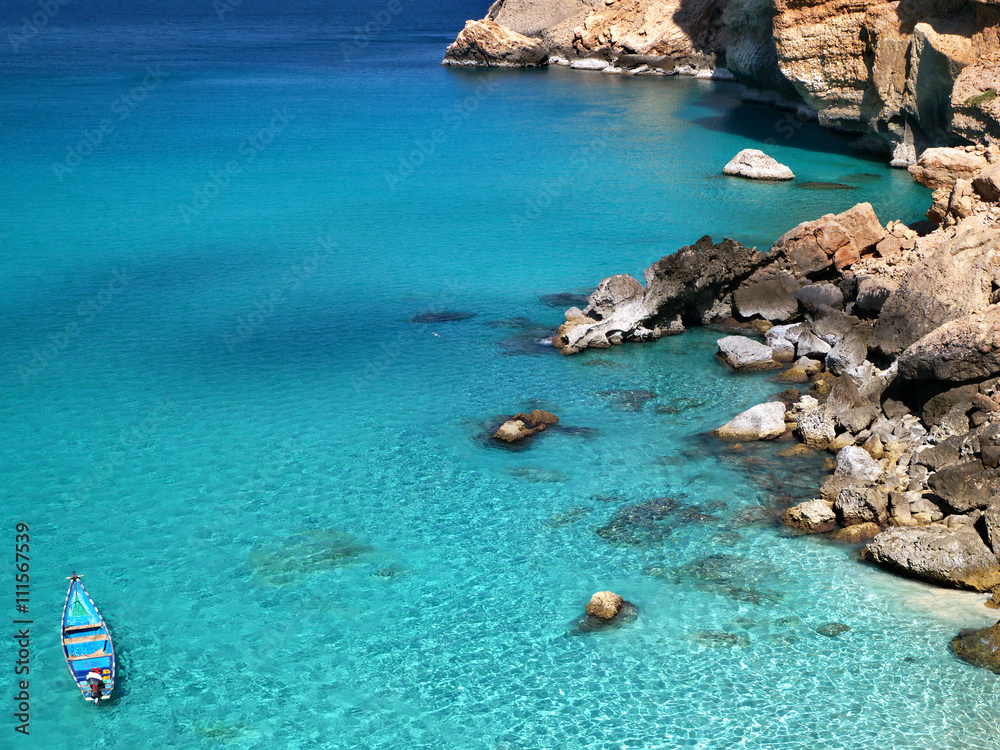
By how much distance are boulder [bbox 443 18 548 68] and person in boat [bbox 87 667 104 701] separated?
7365cm

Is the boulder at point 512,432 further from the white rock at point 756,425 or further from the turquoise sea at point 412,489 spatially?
the white rock at point 756,425

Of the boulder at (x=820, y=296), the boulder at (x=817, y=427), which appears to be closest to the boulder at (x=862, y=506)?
the boulder at (x=817, y=427)

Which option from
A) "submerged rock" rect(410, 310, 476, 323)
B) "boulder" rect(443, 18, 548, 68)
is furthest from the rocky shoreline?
"boulder" rect(443, 18, 548, 68)

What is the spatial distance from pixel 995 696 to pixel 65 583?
12827mm

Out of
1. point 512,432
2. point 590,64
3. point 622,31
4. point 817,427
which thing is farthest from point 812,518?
point 590,64

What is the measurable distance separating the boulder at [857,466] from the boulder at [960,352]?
A: 1.97m

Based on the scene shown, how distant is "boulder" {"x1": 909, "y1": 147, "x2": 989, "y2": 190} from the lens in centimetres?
2495

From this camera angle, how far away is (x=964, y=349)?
16375mm

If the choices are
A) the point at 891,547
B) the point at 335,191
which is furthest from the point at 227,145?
the point at 891,547

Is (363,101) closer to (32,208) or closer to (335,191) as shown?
(335,191)

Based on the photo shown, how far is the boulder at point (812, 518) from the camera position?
49.2 ft

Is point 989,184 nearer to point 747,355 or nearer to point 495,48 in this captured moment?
point 747,355

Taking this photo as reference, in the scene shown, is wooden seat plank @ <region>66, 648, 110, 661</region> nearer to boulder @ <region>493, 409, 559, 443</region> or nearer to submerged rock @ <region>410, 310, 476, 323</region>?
boulder @ <region>493, 409, 559, 443</region>

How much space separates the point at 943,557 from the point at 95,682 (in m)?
11.5
